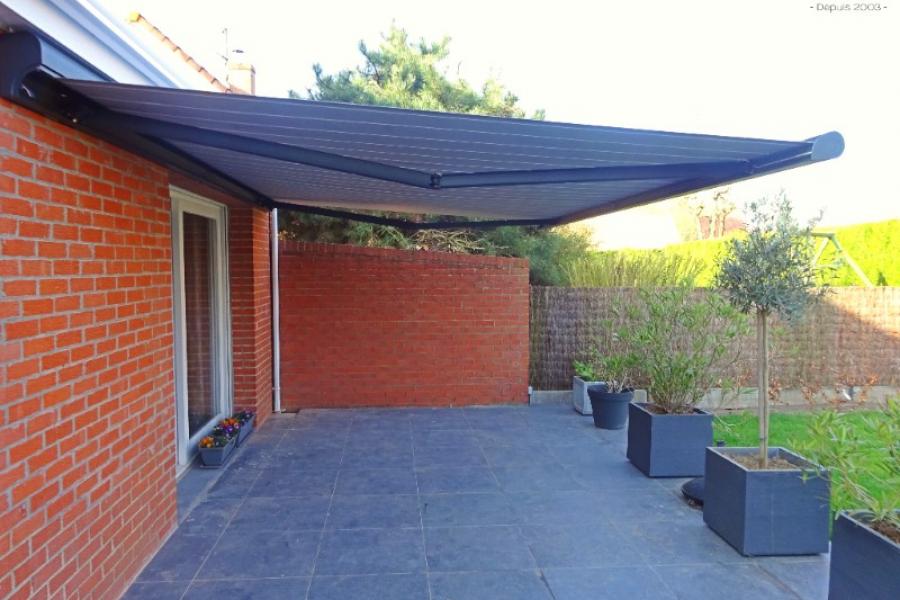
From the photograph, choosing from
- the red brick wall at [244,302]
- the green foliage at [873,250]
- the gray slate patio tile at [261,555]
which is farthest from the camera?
the green foliage at [873,250]

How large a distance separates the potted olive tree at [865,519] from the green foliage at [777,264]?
1.09 meters

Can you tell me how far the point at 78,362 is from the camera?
3.05 meters

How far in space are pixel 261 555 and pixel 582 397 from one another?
524 cm

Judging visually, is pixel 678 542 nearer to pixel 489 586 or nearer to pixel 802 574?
pixel 802 574

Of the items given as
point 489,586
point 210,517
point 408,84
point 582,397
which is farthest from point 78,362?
point 408,84

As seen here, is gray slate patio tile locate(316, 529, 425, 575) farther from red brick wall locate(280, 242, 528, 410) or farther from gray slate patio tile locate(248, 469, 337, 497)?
red brick wall locate(280, 242, 528, 410)

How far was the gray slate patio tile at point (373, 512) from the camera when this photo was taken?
15.0 feet

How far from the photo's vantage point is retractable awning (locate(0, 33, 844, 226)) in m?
2.75

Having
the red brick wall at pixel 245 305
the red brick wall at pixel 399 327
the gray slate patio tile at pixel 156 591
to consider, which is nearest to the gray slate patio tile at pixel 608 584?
the gray slate patio tile at pixel 156 591

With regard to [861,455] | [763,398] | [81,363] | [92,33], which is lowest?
[861,455]

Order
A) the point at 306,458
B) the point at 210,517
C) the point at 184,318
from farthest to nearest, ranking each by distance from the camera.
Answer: the point at 306,458 → the point at 184,318 → the point at 210,517

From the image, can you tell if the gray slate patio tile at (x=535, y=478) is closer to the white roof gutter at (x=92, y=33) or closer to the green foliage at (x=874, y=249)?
the white roof gutter at (x=92, y=33)

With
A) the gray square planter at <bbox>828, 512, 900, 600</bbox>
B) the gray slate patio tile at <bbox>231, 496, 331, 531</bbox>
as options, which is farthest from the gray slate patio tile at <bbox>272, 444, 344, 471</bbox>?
the gray square planter at <bbox>828, 512, 900, 600</bbox>

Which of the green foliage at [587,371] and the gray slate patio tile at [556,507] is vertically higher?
the green foliage at [587,371]
